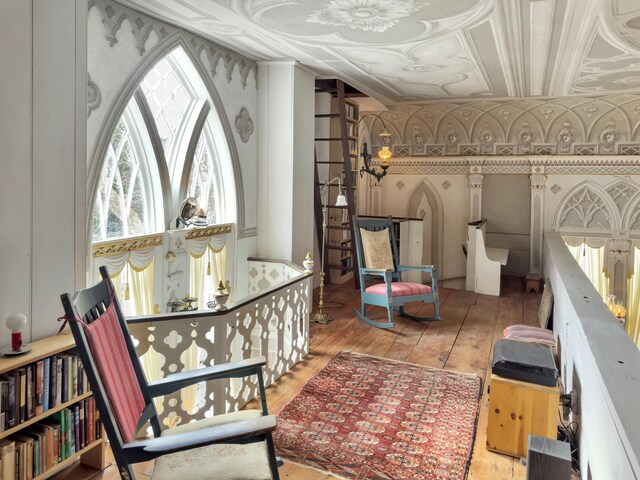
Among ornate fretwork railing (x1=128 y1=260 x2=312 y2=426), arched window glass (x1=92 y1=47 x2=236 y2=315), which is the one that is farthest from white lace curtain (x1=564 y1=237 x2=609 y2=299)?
arched window glass (x1=92 y1=47 x2=236 y2=315)

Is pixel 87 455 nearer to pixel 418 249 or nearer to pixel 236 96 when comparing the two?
pixel 236 96

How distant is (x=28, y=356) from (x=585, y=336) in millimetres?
2480

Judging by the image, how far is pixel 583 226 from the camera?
767 centimetres

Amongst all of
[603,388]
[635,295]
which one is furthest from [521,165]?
[603,388]

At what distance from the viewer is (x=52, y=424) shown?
233 cm

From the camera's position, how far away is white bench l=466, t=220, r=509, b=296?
6910 millimetres

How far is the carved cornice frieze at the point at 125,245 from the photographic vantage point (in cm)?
333

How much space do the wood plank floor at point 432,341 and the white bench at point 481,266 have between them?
0.62 feet

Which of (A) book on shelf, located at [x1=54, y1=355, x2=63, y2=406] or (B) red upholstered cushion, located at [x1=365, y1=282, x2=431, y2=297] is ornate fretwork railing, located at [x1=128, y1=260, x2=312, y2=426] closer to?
(A) book on shelf, located at [x1=54, y1=355, x2=63, y2=406]

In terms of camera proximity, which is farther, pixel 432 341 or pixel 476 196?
pixel 476 196

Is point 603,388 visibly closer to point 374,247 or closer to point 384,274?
point 384,274

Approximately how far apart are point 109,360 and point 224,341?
4.30 ft

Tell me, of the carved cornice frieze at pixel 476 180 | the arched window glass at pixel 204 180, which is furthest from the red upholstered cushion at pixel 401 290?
the carved cornice frieze at pixel 476 180

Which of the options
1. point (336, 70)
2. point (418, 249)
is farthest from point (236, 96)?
point (418, 249)
